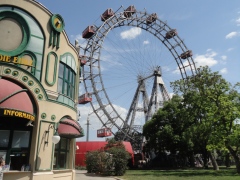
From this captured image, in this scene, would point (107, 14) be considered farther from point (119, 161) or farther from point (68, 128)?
point (68, 128)

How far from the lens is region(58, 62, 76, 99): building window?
15.0 meters

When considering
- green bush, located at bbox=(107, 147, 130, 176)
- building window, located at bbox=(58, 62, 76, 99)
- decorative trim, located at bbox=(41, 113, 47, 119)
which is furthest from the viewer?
green bush, located at bbox=(107, 147, 130, 176)

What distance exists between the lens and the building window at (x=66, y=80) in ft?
49.1

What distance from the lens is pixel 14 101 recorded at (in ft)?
36.4

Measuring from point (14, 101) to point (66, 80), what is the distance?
4.75 meters

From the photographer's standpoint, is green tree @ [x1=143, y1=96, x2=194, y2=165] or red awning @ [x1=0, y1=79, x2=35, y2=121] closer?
red awning @ [x1=0, y1=79, x2=35, y2=121]

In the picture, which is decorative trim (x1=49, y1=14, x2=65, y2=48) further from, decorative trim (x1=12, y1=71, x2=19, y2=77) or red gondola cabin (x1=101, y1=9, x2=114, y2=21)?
red gondola cabin (x1=101, y1=9, x2=114, y2=21)

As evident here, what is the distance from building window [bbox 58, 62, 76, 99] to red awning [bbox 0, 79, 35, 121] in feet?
9.81

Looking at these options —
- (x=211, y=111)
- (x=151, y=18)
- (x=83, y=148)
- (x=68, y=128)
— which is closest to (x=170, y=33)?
(x=151, y=18)

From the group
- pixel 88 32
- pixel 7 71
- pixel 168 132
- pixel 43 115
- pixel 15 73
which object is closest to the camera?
pixel 7 71

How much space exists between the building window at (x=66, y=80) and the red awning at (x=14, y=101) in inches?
118

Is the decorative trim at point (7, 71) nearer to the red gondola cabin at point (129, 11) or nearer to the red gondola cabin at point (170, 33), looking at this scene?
the red gondola cabin at point (129, 11)

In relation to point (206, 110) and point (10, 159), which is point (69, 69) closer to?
point (10, 159)

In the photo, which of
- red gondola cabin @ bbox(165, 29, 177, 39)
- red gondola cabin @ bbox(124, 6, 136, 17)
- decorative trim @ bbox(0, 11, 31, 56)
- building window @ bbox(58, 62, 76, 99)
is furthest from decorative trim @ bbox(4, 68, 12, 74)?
red gondola cabin @ bbox(165, 29, 177, 39)
